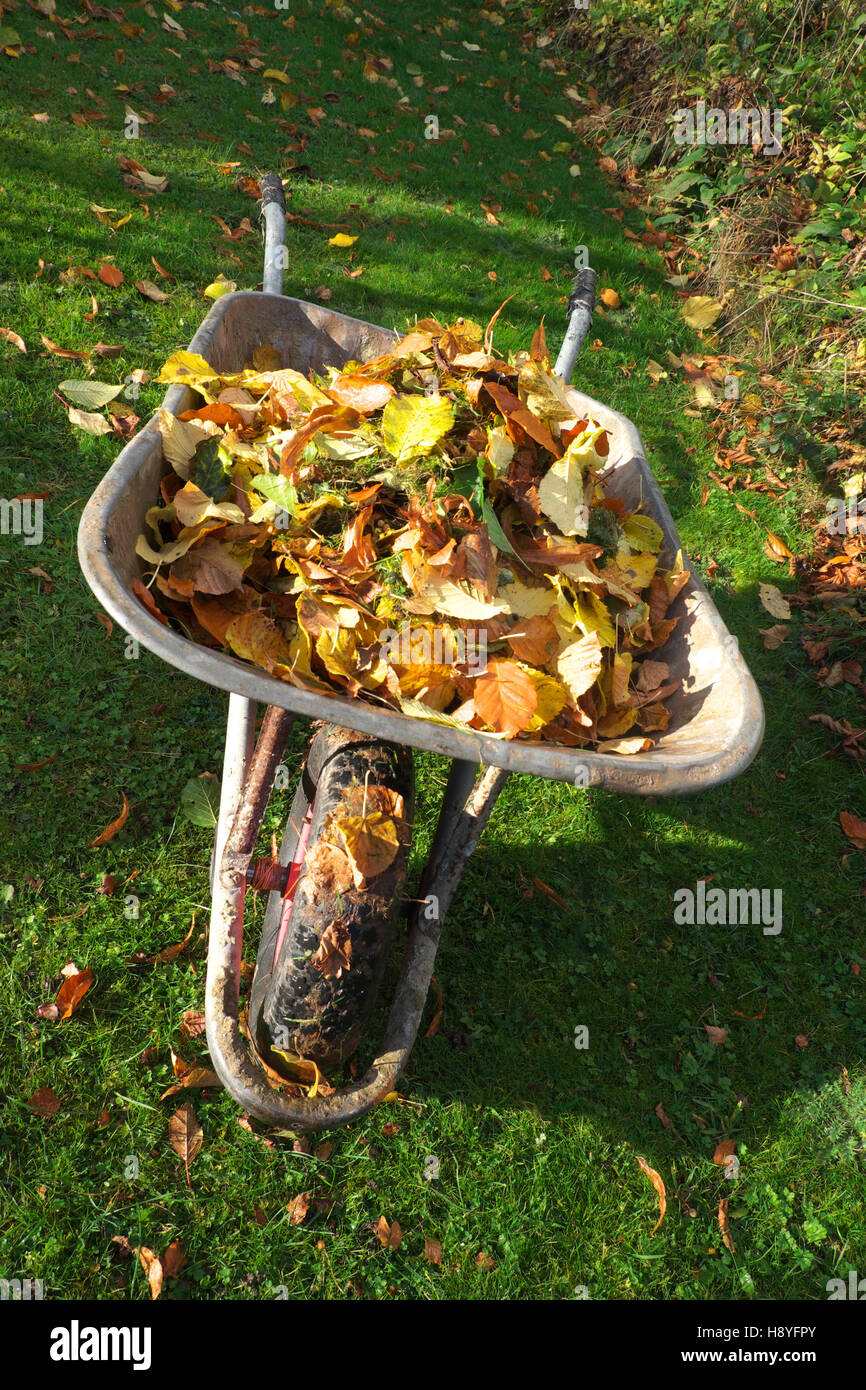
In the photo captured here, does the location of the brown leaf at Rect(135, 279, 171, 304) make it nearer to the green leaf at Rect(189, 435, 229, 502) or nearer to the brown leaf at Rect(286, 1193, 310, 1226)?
the green leaf at Rect(189, 435, 229, 502)

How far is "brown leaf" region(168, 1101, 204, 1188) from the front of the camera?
7.17 feet

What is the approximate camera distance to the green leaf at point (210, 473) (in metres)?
1.92

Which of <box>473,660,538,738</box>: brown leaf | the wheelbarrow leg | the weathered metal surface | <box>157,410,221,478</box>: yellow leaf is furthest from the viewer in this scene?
the wheelbarrow leg

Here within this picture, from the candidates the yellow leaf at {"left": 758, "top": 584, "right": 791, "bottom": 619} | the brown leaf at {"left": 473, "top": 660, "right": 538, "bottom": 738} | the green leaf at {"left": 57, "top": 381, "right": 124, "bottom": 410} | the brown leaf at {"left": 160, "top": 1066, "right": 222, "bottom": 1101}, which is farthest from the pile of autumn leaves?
the yellow leaf at {"left": 758, "top": 584, "right": 791, "bottom": 619}

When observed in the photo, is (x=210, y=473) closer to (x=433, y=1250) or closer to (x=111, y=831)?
(x=111, y=831)

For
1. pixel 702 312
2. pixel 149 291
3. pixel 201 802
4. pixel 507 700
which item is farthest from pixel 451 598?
pixel 702 312

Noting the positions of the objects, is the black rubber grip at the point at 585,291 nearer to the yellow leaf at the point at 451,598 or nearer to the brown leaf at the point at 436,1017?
the yellow leaf at the point at 451,598

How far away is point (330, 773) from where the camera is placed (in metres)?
1.96

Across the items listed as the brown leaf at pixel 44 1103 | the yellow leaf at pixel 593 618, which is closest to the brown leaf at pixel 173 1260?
the brown leaf at pixel 44 1103

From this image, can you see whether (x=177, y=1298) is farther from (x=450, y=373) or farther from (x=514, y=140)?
(x=514, y=140)

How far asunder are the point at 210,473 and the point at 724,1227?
8.30 ft

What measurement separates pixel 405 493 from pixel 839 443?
369cm

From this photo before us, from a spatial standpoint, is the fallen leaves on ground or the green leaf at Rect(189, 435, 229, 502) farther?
the fallen leaves on ground

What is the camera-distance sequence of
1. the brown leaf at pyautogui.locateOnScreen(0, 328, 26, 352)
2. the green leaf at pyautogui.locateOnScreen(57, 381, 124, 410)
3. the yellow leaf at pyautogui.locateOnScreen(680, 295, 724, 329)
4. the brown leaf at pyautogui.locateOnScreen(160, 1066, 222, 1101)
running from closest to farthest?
the brown leaf at pyautogui.locateOnScreen(160, 1066, 222, 1101) < the green leaf at pyautogui.locateOnScreen(57, 381, 124, 410) < the brown leaf at pyautogui.locateOnScreen(0, 328, 26, 352) < the yellow leaf at pyautogui.locateOnScreen(680, 295, 724, 329)
